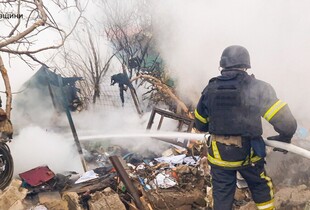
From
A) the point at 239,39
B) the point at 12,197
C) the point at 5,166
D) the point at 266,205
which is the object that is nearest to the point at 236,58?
the point at 266,205

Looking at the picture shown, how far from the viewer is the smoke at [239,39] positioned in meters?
6.04

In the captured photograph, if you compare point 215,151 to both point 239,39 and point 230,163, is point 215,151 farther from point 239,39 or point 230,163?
point 239,39

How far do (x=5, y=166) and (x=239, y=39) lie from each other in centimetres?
522

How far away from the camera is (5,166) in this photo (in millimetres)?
5109

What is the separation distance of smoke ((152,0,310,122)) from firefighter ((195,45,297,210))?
2959mm

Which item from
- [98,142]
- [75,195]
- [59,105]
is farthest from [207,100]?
[59,105]

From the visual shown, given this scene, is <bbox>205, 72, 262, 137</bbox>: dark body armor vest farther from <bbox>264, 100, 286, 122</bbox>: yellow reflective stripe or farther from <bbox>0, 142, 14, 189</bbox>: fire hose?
<bbox>0, 142, 14, 189</bbox>: fire hose

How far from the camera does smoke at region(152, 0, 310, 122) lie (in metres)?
6.04

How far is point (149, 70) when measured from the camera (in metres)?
10.0

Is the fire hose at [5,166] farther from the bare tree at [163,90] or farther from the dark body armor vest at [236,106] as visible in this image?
the bare tree at [163,90]

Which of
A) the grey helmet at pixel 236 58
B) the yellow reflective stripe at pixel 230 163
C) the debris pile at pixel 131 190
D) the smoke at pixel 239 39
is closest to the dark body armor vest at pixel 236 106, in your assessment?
the grey helmet at pixel 236 58

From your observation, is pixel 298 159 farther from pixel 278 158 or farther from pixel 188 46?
pixel 188 46

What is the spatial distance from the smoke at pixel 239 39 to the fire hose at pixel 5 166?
15.5 feet

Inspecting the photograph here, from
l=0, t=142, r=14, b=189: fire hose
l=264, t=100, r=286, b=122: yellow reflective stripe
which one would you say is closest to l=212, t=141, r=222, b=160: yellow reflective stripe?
l=264, t=100, r=286, b=122: yellow reflective stripe
